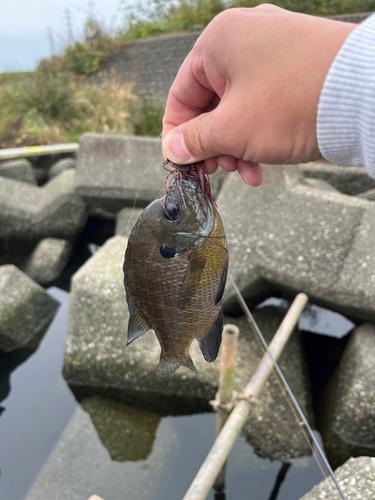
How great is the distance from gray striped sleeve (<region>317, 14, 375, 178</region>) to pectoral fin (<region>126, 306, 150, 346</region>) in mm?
717

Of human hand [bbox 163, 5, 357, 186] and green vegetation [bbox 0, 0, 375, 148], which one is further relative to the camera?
green vegetation [bbox 0, 0, 375, 148]

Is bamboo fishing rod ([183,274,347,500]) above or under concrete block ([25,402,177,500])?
above

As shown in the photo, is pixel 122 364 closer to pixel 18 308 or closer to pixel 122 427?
pixel 122 427

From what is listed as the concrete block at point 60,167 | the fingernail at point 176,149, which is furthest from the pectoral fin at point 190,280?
the concrete block at point 60,167

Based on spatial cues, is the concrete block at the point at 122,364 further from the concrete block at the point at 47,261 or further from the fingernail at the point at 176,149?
the fingernail at the point at 176,149

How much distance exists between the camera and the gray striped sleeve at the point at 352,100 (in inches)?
33.6

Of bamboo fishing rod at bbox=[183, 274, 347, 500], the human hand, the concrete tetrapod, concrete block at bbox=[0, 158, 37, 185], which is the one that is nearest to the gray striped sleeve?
the human hand

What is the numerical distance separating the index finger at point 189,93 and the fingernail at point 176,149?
0.11m

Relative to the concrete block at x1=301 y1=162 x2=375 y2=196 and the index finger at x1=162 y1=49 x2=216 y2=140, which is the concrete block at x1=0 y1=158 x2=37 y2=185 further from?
the index finger at x1=162 y1=49 x2=216 y2=140

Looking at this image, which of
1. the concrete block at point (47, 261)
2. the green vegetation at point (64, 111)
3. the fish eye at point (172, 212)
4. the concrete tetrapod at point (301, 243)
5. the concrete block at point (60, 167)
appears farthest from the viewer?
the green vegetation at point (64, 111)

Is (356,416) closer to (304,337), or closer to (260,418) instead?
(260,418)

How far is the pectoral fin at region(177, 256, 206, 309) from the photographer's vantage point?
1.15 metres

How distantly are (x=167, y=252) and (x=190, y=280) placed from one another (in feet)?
0.36

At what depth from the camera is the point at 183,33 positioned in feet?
32.1
